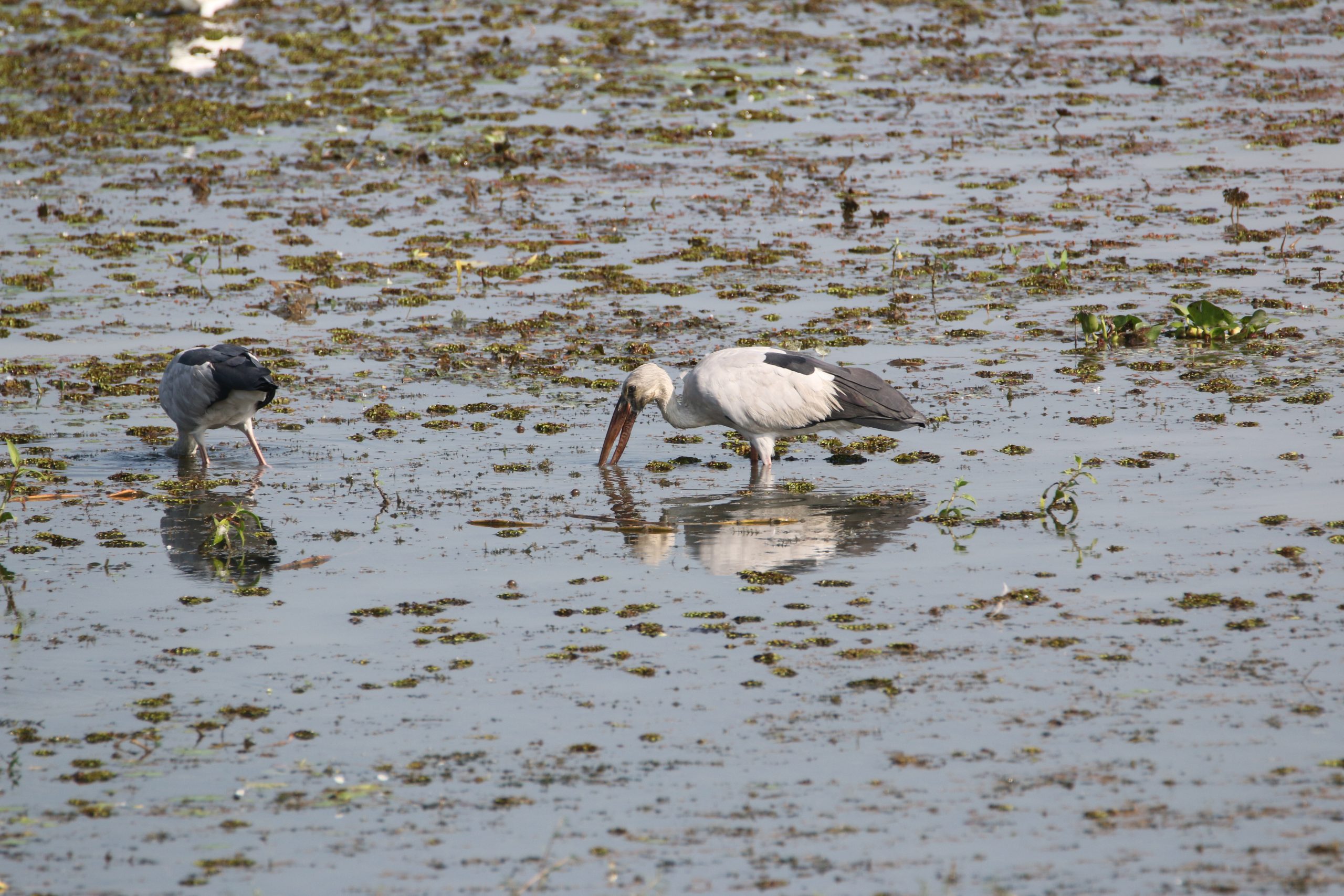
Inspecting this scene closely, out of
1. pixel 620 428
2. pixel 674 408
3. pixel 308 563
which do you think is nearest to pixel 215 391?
pixel 308 563

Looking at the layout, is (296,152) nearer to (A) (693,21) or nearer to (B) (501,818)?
(A) (693,21)

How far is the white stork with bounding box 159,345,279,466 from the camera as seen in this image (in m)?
10.0

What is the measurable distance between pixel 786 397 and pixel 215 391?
3723mm

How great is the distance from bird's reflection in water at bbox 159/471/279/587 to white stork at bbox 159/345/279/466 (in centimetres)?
47

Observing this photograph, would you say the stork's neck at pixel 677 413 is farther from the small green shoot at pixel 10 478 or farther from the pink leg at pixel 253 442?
the small green shoot at pixel 10 478

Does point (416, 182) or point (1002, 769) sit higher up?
point (416, 182)

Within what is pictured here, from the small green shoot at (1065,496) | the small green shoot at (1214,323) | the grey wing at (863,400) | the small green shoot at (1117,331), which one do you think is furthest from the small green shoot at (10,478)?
the small green shoot at (1214,323)

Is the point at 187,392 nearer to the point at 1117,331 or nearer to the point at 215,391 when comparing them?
the point at 215,391

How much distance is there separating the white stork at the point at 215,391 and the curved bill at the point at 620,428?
Result: 2.19m

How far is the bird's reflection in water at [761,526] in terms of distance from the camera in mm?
8484

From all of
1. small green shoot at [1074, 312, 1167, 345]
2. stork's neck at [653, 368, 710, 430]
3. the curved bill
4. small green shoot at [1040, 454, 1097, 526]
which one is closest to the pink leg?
the curved bill

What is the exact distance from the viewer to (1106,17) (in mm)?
26797

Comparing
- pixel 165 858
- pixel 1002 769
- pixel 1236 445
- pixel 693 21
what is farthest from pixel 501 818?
pixel 693 21

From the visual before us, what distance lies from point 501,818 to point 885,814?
1.41m
